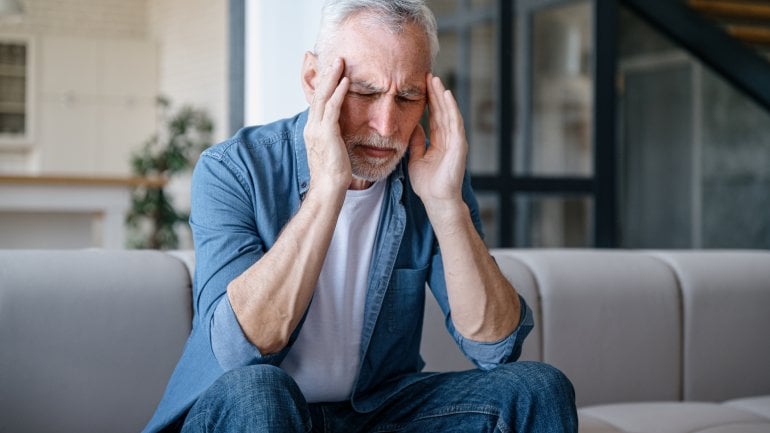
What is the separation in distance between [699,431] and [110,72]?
746 cm

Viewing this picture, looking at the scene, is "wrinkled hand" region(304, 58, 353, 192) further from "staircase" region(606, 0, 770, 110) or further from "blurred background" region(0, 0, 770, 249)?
"staircase" region(606, 0, 770, 110)

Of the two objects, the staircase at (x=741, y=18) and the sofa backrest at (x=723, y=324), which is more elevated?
the staircase at (x=741, y=18)

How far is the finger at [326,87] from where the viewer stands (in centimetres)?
163

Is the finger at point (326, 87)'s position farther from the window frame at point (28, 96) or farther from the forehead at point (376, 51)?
the window frame at point (28, 96)

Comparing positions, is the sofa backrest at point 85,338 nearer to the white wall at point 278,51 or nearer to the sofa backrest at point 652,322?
the sofa backrest at point 652,322

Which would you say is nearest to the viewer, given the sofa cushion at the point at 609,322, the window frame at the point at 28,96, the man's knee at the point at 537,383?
the man's knee at the point at 537,383

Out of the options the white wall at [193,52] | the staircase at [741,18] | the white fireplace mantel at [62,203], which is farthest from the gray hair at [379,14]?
the white wall at [193,52]

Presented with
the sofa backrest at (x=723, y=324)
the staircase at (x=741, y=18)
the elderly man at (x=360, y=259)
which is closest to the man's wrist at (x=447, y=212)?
the elderly man at (x=360, y=259)

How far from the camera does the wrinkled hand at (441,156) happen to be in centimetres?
173

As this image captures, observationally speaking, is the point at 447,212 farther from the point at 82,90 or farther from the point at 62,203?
the point at 82,90

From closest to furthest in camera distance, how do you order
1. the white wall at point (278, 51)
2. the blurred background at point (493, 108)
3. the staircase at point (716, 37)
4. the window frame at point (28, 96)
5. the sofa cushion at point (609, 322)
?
the sofa cushion at point (609, 322) → the white wall at point (278, 51) → the blurred background at point (493, 108) → the staircase at point (716, 37) → the window frame at point (28, 96)

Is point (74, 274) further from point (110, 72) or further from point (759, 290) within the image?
point (110, 72)

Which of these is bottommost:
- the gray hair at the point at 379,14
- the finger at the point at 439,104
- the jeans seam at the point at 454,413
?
the jeans seam at the point at 454,413

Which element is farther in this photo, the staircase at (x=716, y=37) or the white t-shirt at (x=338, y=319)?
the staircase at (x=716, y=37)
